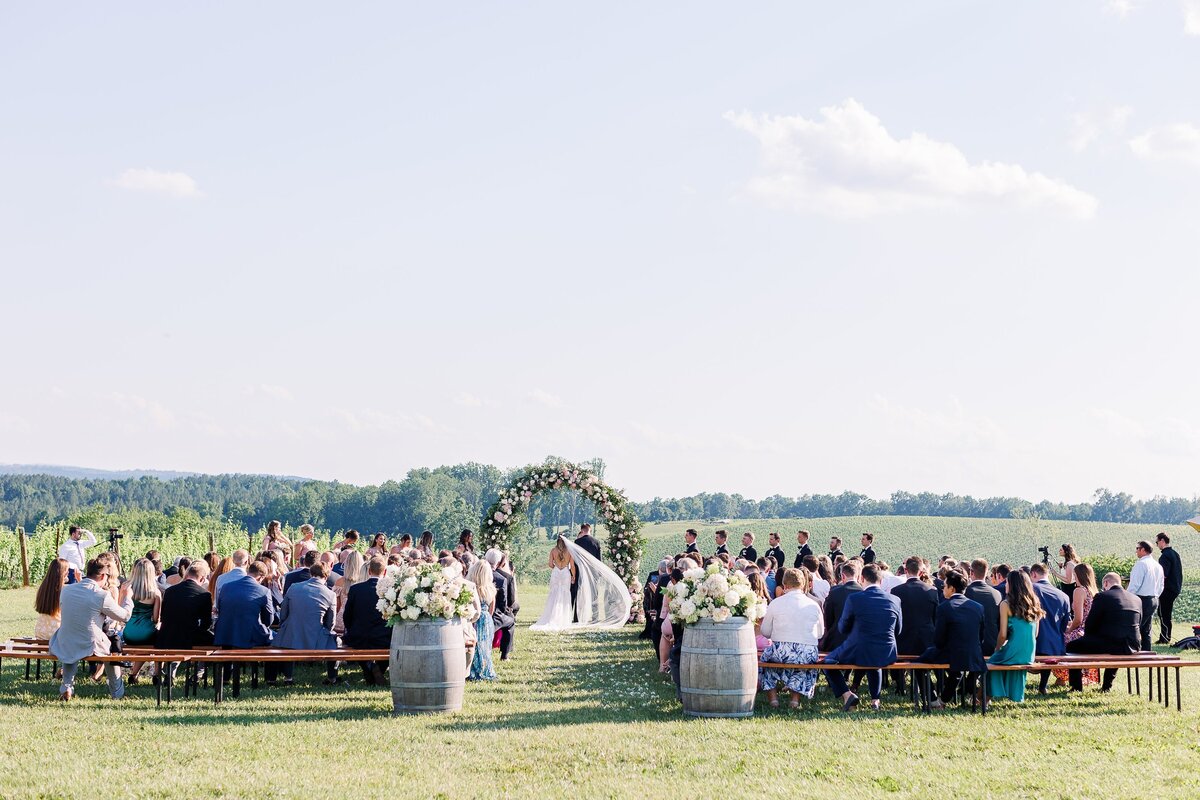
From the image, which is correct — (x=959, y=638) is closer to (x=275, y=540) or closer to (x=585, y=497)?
(x=275, y=540)

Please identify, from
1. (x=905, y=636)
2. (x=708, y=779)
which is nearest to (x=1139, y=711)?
(x=905, y=636)

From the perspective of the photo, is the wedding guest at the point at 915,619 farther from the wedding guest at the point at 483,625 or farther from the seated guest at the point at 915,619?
the wedding guest at the point at 483,625

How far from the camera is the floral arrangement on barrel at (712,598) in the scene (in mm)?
10742

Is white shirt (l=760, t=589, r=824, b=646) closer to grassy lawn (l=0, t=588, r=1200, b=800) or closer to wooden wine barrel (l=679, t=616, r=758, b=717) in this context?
grassy lawn (l=0, t=588, r=1200, b=800)

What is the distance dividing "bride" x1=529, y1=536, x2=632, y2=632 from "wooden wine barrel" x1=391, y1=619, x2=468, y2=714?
9.86 meters

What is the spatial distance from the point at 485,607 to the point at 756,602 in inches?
172

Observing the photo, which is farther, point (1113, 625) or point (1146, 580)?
point (1146, 580)

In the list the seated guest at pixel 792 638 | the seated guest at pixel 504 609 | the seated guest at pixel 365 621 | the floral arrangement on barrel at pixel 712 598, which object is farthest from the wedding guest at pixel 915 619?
the seated guest at pixel 365 621

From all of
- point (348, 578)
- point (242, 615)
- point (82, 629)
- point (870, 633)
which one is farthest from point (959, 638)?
point (82, 629)

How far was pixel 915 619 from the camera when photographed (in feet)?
40.9

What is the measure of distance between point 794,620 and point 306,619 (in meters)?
5.49

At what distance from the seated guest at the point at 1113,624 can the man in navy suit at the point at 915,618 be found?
1778 millimetres

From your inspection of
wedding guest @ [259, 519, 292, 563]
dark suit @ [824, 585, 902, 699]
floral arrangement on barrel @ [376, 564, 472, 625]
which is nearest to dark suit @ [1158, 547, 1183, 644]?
dark suit @ [824, 585, 902, 699]

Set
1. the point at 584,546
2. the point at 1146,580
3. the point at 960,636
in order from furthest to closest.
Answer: the point at 584,546 < the point at 1146,580 < the point at 960,636
